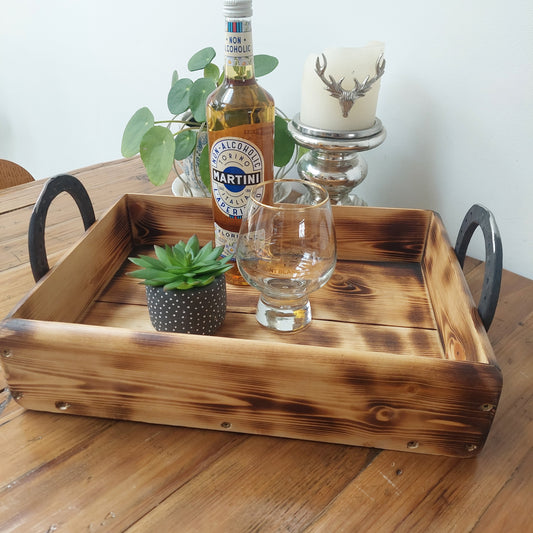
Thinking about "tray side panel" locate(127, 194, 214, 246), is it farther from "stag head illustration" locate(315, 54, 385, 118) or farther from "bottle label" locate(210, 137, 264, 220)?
"stag head illustration" locate(315, 54, 385, 118)

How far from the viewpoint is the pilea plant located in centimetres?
72

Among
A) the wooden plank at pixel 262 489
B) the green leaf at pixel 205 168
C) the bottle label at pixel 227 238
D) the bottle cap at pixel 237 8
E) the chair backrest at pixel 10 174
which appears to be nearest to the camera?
the wooden plank at pixel 262 489

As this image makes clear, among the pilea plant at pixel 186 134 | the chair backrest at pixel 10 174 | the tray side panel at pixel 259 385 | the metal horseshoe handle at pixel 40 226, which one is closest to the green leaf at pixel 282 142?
the pilea plant at pixel 186 134

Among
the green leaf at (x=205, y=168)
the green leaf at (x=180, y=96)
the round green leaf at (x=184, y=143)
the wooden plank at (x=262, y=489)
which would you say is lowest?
the wooden plank at (x=262, y=489)

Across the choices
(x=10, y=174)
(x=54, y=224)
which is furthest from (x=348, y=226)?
(x=10, y=174)

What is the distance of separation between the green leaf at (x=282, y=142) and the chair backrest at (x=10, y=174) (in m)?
0.75

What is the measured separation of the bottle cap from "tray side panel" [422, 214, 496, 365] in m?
0.35

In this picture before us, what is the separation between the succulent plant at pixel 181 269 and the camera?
0.51 metres

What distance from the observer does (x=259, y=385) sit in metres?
0.42

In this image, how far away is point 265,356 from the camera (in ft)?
1.33

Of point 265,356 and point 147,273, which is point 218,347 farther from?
point 147,273

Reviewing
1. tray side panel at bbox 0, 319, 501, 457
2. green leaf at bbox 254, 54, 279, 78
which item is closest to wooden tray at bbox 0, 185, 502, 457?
tray side panel at bbox 0, 319, 501, 457

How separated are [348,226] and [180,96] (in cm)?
34

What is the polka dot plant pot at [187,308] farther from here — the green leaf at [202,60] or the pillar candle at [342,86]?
the green leaf at [202,60]
